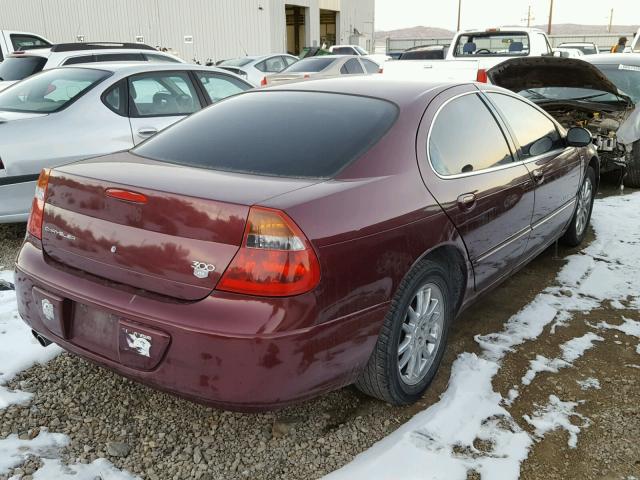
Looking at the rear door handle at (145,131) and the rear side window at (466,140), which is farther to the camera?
the rear door handle at (145,131)

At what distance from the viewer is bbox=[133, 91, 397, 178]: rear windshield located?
2578 mm

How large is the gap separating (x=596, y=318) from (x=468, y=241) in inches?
55.4

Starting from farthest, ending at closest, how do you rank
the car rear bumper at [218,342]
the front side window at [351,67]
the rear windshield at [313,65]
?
the front side window at [351,67] < the rear windshield at [313,65] < the car rear bumper at [218,342]

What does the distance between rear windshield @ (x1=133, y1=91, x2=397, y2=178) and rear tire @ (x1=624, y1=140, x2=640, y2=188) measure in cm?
537

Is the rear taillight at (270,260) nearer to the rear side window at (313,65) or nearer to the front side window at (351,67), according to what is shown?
the rear side window at (313,65)

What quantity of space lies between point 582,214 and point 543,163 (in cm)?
149

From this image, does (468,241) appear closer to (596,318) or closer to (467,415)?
(467,415)

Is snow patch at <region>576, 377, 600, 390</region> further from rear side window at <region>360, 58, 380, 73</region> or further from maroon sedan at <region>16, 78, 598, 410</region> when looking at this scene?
rear side window at <region>360, 58, 380, 73</region>

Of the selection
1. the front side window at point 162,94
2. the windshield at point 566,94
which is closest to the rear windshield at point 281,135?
the front side window at point 162,94

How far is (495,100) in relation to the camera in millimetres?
3625

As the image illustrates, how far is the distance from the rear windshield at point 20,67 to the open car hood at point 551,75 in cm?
678

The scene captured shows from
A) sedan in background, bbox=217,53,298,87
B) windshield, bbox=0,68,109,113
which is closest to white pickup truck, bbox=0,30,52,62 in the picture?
sedan in background, bbox=217,53,298,87

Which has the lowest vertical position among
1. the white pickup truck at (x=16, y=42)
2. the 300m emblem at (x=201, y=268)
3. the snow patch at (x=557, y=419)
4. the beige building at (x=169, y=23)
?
the snow patch at (x=557, y=419)

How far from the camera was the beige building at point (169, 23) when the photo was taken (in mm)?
26750
